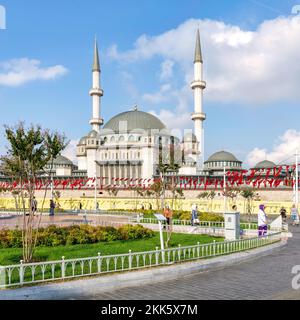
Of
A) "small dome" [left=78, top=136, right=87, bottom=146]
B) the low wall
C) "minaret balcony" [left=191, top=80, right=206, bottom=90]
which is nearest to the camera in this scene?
the low wall

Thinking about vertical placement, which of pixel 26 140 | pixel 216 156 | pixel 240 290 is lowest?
pixel 240 290

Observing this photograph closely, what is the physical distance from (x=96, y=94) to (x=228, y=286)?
69.9 metres

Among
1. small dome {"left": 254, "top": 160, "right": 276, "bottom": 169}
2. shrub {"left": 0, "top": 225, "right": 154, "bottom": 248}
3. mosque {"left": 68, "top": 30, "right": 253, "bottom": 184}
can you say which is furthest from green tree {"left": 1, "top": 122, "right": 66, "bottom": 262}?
small dome {"left": 254, "top": 160, "right": 276, "bottom": 169}

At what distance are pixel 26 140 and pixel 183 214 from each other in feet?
49.1

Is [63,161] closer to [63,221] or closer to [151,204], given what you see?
[151,204]

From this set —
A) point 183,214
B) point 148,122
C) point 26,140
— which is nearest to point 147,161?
point 148,122

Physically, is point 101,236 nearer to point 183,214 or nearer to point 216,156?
point 183,214

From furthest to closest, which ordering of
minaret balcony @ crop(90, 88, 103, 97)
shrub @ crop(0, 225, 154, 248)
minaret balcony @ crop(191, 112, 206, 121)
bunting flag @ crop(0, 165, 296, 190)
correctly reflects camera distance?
minaret balcony @ crop(90, 88, 103, 97), minaret balcony @ crop(191, 112, 206, 121), bunting flag @ crop(0, 165, 296, 190), shrub @ crop(0, 225, 154, 248)

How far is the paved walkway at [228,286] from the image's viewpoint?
7.08 metres

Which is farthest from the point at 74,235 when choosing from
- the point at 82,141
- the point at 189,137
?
the point at 82,141

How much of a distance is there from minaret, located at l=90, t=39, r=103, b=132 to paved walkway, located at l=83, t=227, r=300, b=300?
67989 millimetres

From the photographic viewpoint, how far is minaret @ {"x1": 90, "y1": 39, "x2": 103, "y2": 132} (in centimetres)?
7469

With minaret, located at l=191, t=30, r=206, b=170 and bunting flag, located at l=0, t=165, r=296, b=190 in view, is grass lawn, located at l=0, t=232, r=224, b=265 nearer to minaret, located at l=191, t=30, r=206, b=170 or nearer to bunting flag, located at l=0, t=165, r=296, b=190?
bunting flag, located at l=0, t=165, r=296, b=190
